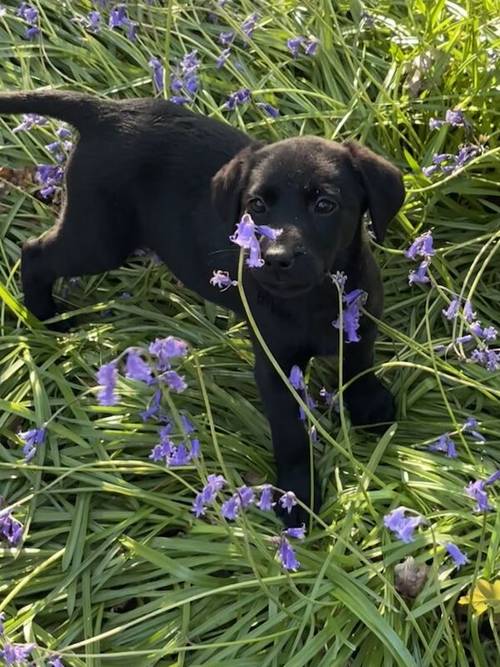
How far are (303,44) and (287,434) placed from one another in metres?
1.78

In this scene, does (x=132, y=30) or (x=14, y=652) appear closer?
(x=14, y=652)

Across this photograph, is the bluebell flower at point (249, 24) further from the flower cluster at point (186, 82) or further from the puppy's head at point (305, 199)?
the puppy's head at point (305, 199)

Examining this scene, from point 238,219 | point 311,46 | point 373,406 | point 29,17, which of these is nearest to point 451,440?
point 373,406

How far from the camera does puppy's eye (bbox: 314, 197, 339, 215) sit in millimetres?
2156

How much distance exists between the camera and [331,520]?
2.38m

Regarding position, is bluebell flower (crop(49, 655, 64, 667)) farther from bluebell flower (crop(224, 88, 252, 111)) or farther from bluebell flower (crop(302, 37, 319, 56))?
bluebell flower (crop(302, 37, 319, 56))

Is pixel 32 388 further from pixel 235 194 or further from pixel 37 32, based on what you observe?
pixel 37 32

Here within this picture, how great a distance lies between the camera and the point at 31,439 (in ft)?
8.20

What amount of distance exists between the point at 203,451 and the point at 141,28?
2019 millimetres

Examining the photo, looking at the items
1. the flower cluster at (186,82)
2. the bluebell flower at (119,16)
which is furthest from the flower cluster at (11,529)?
the bluebell flower at (119,16)

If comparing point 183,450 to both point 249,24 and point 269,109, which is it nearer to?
point 269,109

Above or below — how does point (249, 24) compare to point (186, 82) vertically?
above

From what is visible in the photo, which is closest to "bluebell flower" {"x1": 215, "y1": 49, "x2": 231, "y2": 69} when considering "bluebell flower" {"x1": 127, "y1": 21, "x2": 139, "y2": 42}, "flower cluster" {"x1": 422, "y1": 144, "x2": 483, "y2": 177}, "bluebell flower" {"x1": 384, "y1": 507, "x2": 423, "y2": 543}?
"bluebell flower" {"x1": 127, "y1": 21, "x2": 139, "y2": 42}

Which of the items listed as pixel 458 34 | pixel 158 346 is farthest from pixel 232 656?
pixel 458 34
